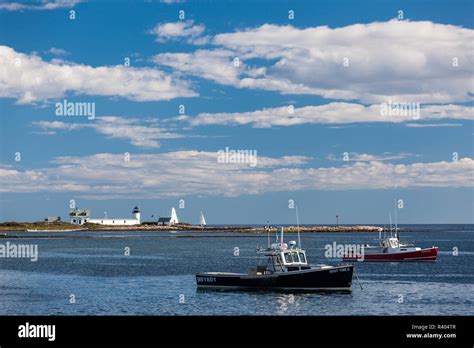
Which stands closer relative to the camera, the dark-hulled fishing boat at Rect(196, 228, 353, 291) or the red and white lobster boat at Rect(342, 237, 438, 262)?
the dark-hulled fishing boat at Rect(196, 228, 353, 291)

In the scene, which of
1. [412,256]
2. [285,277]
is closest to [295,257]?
[285,277]

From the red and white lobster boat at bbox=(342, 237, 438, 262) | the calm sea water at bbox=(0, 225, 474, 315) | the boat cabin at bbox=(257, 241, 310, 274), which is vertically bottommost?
the calm sea water at bbox=(0, 225, 474, 315)

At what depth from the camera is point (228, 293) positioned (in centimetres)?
5781

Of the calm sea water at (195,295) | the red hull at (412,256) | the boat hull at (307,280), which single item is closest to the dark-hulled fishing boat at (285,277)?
the boat hull at (307,280)

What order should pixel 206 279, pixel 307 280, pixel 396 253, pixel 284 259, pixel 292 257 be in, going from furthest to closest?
pixel 396 253, pixel 206 279, pixel 292 257, pixel 284 259, pixel 307 280

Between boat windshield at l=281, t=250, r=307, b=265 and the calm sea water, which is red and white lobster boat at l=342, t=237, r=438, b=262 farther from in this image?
boat windshield at l=281, t=250, r=307, b=265

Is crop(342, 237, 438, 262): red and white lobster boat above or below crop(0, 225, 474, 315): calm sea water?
above

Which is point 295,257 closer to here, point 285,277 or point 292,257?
point 292,257

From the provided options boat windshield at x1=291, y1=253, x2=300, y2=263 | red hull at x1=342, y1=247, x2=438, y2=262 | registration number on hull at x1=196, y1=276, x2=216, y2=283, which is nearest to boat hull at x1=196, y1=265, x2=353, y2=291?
boat windshield at x1=291, y1=253, x2=300, y2=263

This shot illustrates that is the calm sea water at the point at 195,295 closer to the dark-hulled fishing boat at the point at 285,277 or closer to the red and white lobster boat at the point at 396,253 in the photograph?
the dark-hulled fishing boat at the point at 285,277
